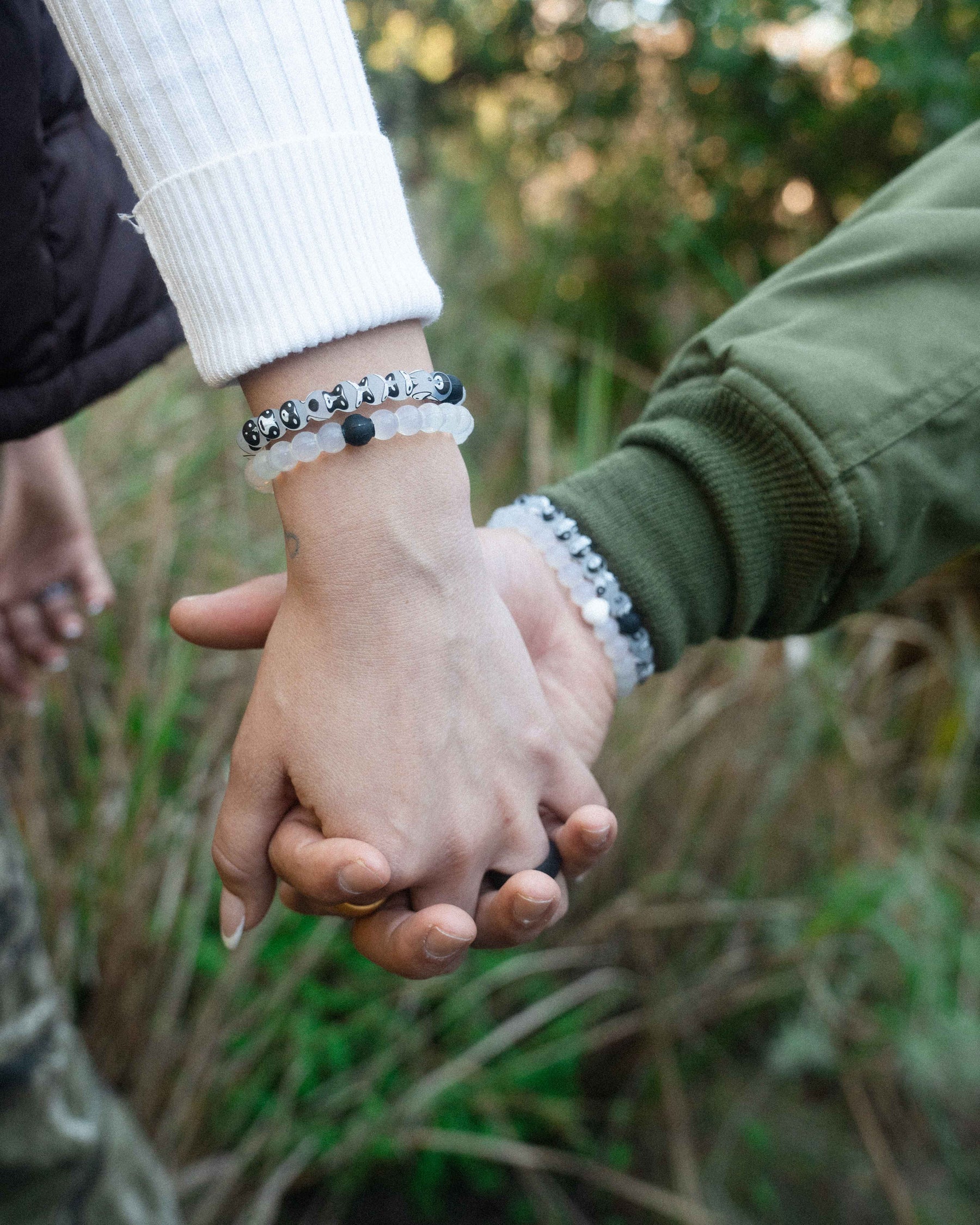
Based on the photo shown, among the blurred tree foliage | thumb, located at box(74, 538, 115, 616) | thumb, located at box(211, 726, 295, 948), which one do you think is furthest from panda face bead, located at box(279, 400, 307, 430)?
the blurred tree foliage

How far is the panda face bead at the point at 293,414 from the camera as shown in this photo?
0.61 m

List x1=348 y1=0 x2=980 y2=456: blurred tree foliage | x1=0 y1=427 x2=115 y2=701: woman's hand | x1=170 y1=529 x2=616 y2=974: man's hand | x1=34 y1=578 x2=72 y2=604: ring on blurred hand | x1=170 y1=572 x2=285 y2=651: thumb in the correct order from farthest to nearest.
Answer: x1=348 y1=0 x2=980 y2=456: blurred tree foliage, x1=34 y1=578 x2=72 y2=604: ring on blurred hand, x1=0 y1=427 x2=115 y2=701: woman's hand, x1=170 y1=572 x2=285 y2=651: thumb, x1=170 y1=529 x2=616 y2=974: man's hand

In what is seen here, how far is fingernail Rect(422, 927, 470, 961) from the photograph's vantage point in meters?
0.66

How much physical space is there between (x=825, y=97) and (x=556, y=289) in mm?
1142

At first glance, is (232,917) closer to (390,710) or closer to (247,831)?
(247,831)

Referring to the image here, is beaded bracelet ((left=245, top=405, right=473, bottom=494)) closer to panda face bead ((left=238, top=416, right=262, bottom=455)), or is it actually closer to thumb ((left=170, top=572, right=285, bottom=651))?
panda face bead ((left=238, top=416, right=262, bottom=455))

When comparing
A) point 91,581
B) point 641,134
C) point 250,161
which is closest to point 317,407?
point 250,161

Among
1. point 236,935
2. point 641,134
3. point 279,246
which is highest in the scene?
point 279,246

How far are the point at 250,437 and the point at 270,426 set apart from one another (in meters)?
0.03

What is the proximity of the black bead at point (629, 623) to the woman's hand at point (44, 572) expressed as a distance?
75 centimetres

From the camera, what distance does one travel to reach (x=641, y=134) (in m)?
3.89

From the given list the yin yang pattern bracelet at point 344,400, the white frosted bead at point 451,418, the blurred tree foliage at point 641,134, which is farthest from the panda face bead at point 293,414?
the blurred tree foliage at point 641,134

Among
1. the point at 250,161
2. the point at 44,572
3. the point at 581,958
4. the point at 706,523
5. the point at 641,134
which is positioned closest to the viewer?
the point at 250,161

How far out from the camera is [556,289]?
3.66 meters
